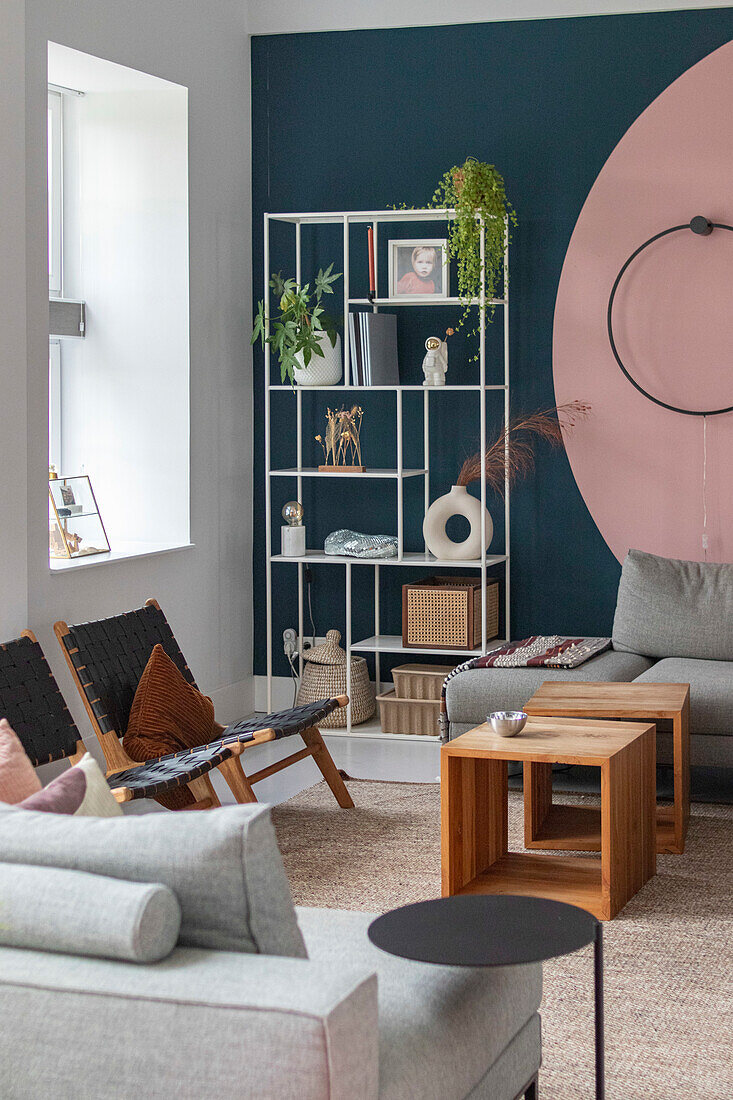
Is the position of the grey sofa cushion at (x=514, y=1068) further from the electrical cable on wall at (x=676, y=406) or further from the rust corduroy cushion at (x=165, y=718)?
the electrical cable on wall at (x=676, y=406)

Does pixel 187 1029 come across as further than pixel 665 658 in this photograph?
No

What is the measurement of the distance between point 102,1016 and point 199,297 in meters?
4.23

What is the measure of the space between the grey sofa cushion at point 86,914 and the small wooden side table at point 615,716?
2.22 m

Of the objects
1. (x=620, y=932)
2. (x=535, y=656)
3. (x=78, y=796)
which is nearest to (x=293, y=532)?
(x=535, y=656)

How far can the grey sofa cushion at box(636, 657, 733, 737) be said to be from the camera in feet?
13.7

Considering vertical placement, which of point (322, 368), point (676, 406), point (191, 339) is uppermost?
point (191, 339)

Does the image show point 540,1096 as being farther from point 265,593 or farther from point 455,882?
point 265,593

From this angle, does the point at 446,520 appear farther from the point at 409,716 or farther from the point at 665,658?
the point at 665,658

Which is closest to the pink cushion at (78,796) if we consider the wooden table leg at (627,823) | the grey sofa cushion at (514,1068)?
the grey sofa cushion at (514,1068)

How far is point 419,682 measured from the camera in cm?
542

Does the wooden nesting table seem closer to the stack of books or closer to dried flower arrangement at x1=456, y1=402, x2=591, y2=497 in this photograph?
dried flower arrangement at x1=456, y1=402, x2=591, y2=497

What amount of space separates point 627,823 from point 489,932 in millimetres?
1498

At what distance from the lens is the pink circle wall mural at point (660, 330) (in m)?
5.26

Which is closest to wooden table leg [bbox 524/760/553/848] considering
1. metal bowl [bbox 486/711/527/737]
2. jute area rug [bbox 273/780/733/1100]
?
jute area rug [bbox 273/780/733/1100]
